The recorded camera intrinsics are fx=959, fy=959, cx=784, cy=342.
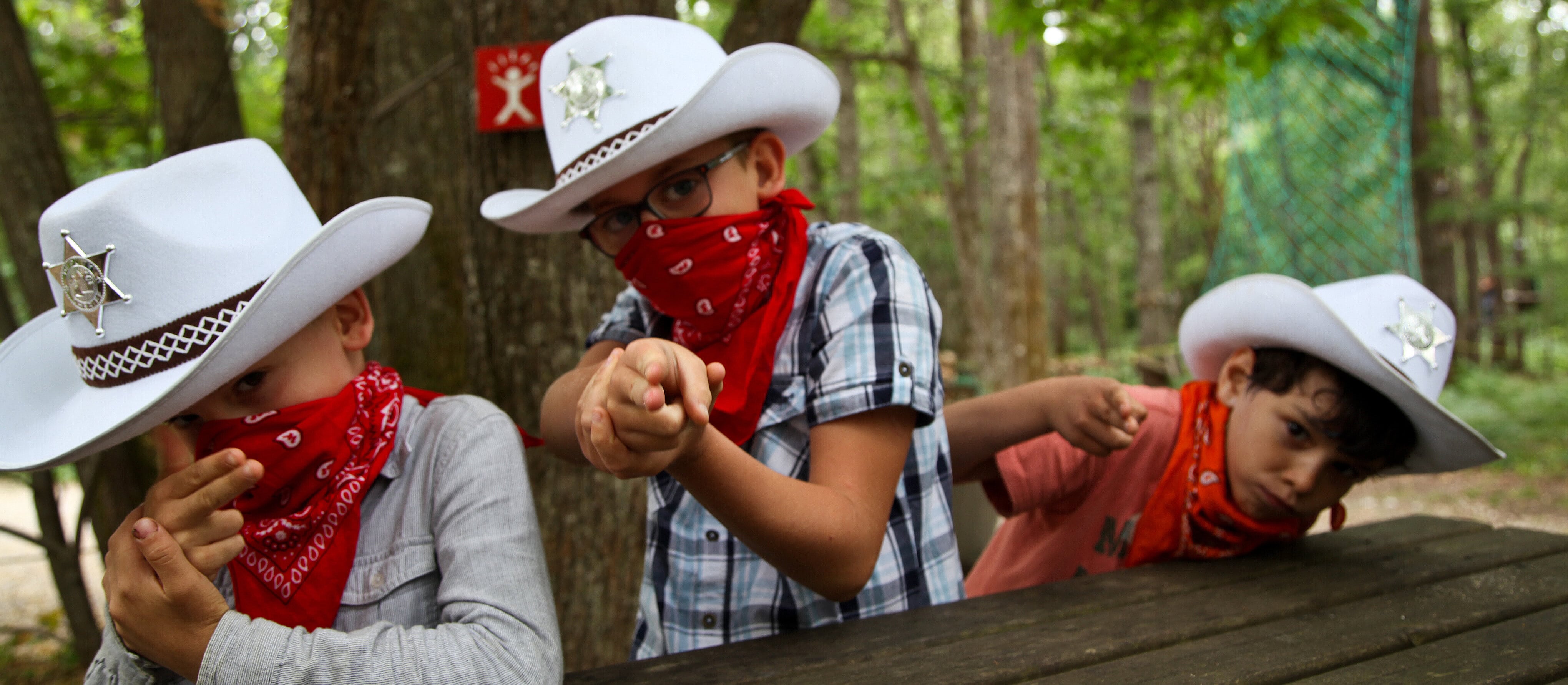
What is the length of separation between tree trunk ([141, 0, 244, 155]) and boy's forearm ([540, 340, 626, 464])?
2964 mm

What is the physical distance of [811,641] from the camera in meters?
1.51

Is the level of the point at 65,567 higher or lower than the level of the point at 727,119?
lower

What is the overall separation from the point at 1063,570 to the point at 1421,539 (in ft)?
2.58

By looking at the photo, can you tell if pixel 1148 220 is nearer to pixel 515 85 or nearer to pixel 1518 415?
pixel 1518 415

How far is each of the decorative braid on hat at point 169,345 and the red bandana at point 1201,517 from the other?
1753 millimetres

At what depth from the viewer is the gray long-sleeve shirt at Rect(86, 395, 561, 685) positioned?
1.16 meters

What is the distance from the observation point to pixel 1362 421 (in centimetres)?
187

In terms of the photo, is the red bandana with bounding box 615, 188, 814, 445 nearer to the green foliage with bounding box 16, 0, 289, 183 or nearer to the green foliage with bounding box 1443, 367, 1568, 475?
the green foliage with bounding box 16, 0, 289, 183

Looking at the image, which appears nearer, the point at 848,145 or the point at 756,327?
the point at 756,327

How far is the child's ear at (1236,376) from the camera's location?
207cm

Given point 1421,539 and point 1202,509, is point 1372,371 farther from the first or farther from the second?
point 1421,539

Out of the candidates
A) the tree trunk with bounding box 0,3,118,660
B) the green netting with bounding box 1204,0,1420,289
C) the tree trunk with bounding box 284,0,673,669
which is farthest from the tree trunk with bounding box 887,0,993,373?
the tree trunk with bounding box 0,3,118,660

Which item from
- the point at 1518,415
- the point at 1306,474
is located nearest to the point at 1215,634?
the point at 1306,474

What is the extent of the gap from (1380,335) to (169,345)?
2.09m
